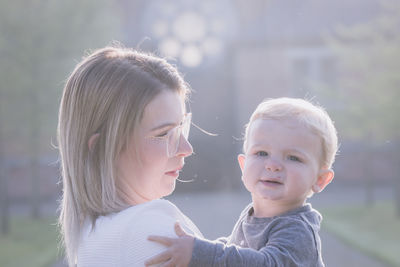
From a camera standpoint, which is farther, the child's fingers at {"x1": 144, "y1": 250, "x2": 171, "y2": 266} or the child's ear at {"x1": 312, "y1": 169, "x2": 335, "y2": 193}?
the child's ear at {"x1": 312, "y1": 169, "x2": 335, "y2": 193}

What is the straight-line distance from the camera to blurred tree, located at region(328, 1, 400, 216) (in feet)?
25.7

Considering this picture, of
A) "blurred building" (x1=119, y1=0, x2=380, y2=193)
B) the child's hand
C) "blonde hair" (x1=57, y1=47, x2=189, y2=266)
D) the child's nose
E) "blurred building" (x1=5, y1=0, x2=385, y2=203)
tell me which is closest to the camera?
the child's hand

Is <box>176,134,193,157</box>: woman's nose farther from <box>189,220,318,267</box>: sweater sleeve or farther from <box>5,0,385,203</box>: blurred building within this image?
<box>5,0,385,203</box>: blurred building

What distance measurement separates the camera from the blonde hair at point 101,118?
1139mm

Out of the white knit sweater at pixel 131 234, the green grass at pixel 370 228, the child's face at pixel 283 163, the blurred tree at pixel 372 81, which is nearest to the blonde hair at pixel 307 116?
the child's face at pixel 283 163

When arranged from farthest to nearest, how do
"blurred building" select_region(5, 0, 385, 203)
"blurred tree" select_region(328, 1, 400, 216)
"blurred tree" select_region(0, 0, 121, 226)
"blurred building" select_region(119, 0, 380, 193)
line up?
"blurred building" select_region(119, 0, 380, 193), "blurred building" select_region(5, 0, 385, 203), "blurred tree" select_region(328, 1, 400, 216), "blurred tree" select_region(0, 0, 121, 226)

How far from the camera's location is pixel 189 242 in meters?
1.04

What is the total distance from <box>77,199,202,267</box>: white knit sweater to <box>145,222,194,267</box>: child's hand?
1 cm

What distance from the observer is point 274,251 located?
113cm

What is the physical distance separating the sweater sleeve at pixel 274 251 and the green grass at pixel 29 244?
15.7ft

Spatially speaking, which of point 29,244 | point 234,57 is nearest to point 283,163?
point 29,244

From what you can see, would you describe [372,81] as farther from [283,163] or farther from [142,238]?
[142,238]

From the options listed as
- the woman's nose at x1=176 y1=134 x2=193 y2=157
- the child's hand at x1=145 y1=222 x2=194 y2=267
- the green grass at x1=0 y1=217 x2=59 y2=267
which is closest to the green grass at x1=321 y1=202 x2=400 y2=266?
the green grass at x1=0 y1=217 x2=59 y2=267

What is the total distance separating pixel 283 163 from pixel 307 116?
144 millimetres
